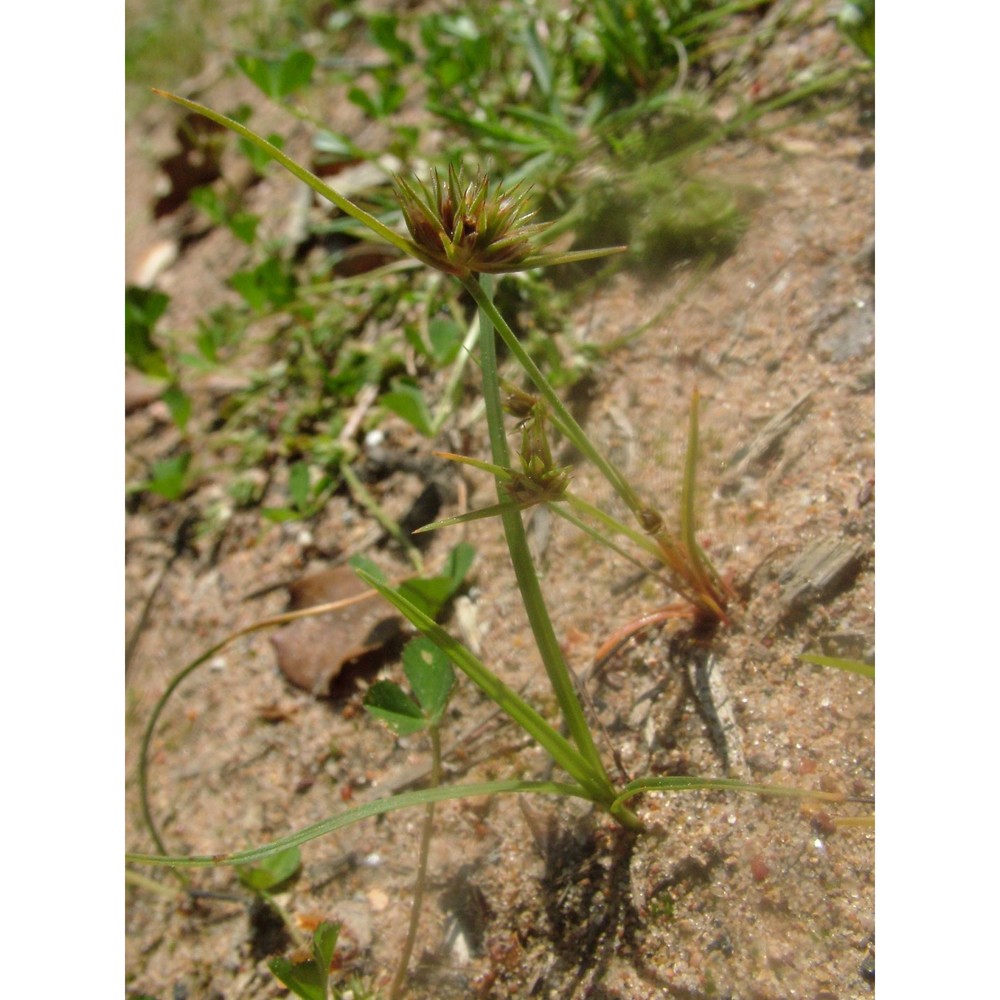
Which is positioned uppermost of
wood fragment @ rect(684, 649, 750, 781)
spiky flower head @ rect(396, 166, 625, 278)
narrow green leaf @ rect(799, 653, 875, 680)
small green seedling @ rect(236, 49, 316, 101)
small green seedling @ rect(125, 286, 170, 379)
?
small green seedling @ rect(236, 49, 316, 101)

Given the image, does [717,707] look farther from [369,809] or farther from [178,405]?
[178,405]

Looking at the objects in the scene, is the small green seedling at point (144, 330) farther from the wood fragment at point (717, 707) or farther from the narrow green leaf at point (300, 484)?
the wood fragment at point (717, 707)

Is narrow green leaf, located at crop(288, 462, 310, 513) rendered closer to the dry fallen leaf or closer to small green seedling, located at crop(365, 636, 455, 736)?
the dry fallen leaf

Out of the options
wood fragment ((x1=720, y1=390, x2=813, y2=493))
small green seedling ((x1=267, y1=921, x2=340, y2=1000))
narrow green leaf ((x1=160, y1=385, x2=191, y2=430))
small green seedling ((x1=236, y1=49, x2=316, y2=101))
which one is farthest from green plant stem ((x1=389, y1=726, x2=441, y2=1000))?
small green seedling ((x1=236, y1=49, x2=316, y2=101))

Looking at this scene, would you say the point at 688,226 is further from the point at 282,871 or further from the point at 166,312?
the point at 166,312

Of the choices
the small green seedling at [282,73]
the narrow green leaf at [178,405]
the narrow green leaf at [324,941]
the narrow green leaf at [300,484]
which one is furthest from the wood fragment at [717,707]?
the small green seedling at [282,73]

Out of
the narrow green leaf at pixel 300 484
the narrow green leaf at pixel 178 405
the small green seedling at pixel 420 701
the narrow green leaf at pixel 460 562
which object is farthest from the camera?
the narrow green leaf at pixel 178 405
